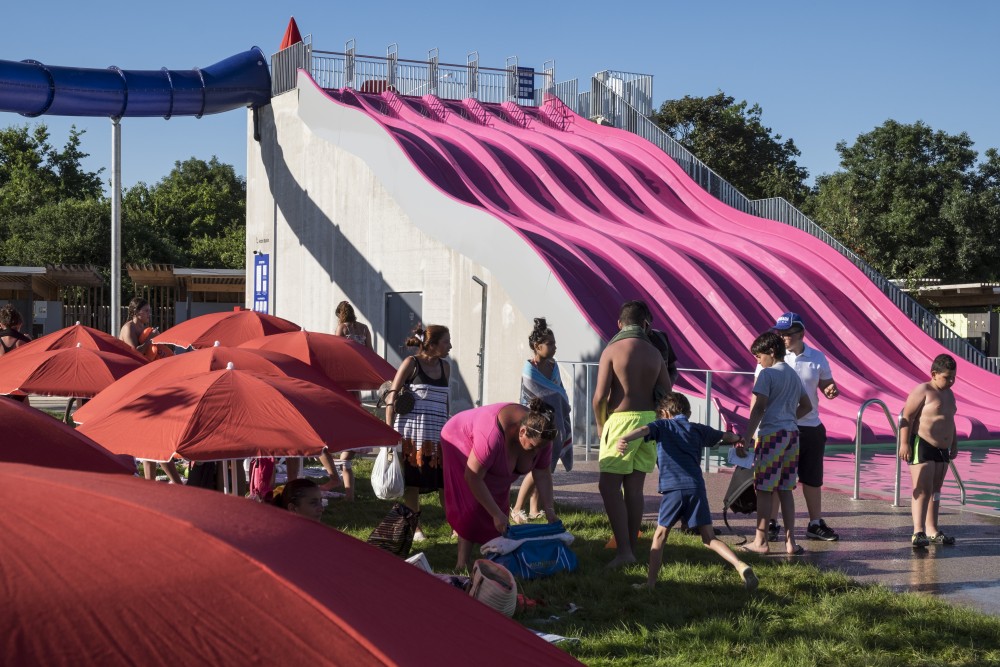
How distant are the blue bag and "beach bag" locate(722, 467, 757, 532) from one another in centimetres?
164

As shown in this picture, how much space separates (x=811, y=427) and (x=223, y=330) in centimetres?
677

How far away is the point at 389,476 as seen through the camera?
7.93 m

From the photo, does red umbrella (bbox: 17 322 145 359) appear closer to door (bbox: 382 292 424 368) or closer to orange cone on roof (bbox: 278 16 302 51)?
door (bbox: 382 292 424 368)

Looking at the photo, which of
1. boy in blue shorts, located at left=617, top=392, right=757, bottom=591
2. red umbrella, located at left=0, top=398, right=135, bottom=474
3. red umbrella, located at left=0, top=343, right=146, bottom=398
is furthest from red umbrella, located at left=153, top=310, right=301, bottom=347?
red umbrella, located at left=0, top=398, right=135, bottom=474

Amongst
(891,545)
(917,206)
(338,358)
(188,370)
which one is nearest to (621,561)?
(891,545)

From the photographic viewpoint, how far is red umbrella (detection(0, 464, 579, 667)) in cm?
209

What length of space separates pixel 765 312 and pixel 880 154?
24758 millimetres

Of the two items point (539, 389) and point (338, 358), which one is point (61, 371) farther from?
point (539, 389)

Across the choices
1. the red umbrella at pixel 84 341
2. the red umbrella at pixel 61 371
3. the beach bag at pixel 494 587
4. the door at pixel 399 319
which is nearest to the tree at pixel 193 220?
the door at pixel 399 319

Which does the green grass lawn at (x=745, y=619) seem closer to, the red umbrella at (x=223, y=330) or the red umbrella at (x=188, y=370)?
the red umbrella at (x=188, y=370)

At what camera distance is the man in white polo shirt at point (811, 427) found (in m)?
8.83

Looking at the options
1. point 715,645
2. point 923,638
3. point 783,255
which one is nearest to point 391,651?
point 715,645

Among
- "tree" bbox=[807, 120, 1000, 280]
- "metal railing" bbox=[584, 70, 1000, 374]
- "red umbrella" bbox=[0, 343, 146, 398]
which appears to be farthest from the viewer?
"tree" bbox=[807, 120, 1000, 280]

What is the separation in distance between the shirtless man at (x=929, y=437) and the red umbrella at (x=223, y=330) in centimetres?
659
